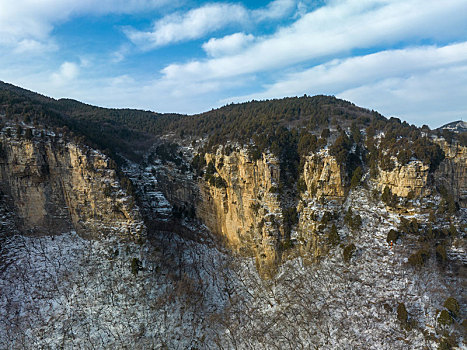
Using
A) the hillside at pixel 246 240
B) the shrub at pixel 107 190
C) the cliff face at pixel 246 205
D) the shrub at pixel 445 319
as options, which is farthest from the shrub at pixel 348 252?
the shrub at pixel 107 190

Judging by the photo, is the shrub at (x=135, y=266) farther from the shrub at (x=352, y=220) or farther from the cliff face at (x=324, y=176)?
the shrub at (x=352, y=220)

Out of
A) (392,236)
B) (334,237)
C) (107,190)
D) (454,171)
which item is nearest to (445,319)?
(392,236)

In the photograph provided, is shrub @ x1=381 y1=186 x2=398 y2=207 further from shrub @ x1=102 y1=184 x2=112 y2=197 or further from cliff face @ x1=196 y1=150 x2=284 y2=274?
shrub @ x1=102 y1=184 x2=112 y2=197

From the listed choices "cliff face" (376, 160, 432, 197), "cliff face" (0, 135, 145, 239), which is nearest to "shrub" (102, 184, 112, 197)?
"cliff face" (0, 135, 145, 239)

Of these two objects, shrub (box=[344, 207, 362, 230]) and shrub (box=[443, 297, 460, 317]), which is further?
shrub (box=[344, 207, 362, 230])

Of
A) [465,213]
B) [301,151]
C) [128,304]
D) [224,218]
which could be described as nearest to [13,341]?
[128,304]

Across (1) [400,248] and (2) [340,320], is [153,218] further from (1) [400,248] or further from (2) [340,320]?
(1) [400,248]

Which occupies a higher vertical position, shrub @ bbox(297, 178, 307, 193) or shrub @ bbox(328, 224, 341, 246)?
shrub @ bbox(297, 178, 307, 193)
